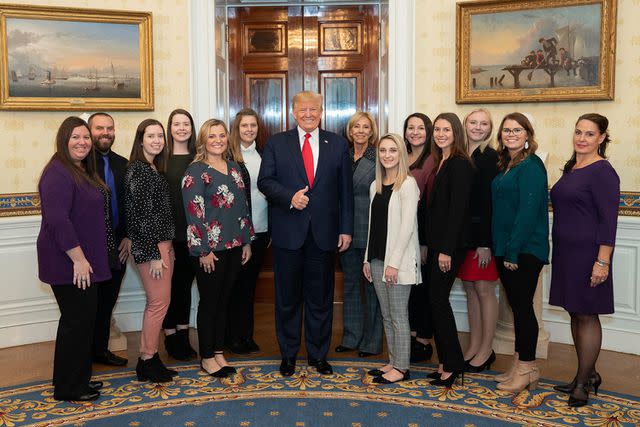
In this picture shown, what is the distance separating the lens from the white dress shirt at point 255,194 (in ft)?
15.2

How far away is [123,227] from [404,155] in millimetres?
1806

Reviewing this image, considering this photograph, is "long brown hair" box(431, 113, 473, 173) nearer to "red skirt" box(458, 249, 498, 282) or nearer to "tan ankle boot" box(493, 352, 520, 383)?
"red skirt" box(458, 249, 498, 282)

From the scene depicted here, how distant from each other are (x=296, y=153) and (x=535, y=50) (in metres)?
2.17

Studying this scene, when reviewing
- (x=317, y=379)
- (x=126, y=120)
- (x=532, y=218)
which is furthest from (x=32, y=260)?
(x=532, y=218)

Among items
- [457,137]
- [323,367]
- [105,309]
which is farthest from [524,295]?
[105,309]

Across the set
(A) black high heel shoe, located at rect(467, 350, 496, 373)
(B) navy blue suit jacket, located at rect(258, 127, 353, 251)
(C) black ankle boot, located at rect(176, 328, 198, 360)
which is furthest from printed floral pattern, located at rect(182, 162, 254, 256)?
(A) black high heel shoe, located at rect(467, 350, 496, 373)

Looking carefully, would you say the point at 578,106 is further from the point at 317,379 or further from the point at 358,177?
the point at 317,379

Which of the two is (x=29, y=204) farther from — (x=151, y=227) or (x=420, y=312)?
(x=420, y=312)

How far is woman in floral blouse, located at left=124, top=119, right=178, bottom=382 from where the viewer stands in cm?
390

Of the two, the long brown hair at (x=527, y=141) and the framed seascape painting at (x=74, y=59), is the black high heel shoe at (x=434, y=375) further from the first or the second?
the framed seascape painting at (x=74, y=59)

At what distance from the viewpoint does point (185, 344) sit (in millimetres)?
4598

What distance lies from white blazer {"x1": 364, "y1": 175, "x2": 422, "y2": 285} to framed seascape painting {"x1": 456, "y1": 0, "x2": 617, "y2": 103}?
5.68 ft

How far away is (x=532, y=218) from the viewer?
144 inches

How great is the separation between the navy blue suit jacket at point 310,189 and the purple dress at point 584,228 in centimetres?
123
